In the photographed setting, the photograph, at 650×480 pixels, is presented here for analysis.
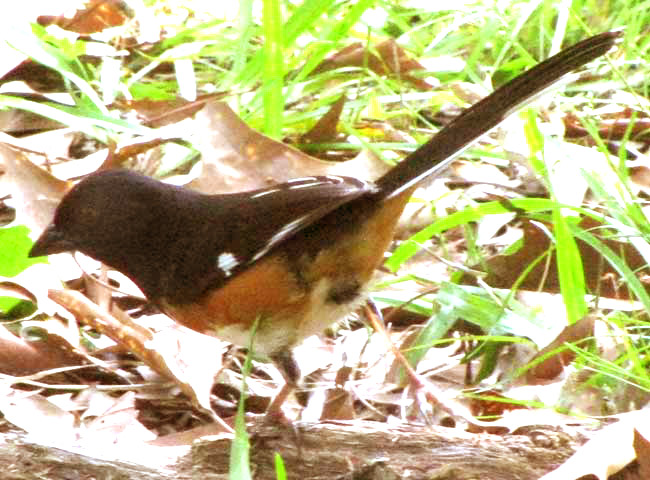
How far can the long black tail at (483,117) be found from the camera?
9.19 ft

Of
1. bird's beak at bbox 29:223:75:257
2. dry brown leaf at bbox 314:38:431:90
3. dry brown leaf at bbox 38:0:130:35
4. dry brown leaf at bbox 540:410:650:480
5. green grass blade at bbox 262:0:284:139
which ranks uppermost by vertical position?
dry brown leaf at bbox 38:0:130:35

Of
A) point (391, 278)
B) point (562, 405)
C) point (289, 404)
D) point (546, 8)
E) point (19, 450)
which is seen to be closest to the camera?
point (19, 450)

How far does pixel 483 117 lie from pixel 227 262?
0.66m

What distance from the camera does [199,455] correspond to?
245cm

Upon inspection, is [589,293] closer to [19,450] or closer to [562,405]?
[562,405]

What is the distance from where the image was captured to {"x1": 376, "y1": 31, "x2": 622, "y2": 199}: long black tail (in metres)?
2.80

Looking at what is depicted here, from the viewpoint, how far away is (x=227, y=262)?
281cm

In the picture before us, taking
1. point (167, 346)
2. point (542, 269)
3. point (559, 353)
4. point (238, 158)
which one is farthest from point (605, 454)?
point (238, 158)

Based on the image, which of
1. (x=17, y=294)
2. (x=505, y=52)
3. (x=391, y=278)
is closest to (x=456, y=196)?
(x=391, y=278)

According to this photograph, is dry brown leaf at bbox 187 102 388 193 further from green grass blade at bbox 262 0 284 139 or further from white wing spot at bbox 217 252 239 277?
white wing spot at bbox 217 252 239 277

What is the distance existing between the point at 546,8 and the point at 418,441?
2136 mm

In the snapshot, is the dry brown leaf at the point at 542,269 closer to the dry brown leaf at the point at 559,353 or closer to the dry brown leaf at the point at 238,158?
the dry brown leaf at the point at 559,353

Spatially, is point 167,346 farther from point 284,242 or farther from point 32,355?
point 284,242

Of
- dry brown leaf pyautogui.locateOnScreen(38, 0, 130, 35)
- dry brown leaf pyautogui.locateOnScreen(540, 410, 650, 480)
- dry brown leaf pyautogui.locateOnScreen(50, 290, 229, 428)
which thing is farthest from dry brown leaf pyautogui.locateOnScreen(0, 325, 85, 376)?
dry brown leaf pyautogui.locateOnScreen(38, 0, 130, 35)
